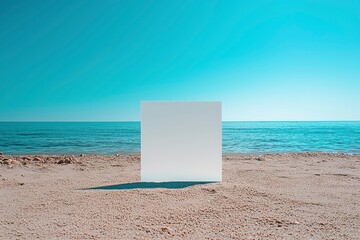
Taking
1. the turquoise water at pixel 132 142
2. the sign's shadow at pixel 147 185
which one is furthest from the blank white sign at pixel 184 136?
the turquoise water at pixel 132 142

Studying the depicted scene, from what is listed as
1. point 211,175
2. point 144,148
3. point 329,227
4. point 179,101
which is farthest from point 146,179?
point 329,227

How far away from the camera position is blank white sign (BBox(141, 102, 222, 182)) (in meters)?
7.24

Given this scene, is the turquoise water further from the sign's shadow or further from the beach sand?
the sign's shadow

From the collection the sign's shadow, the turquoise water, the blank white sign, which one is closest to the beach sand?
the sign's shadow

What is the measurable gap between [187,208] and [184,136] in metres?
2.39

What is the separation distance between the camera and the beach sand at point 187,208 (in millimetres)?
4176

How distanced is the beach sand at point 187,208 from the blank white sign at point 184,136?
63 cm

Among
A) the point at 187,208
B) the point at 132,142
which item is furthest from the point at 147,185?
the point at 132,142

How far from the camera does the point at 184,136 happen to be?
7.30m

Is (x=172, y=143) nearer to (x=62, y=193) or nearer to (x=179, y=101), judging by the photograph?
(x=179, y=101)

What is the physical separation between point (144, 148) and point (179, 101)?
4.76 ft

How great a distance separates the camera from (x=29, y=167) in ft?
32.2

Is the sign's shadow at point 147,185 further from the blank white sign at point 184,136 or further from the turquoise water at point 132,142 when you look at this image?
the turquoise water at point 132,142

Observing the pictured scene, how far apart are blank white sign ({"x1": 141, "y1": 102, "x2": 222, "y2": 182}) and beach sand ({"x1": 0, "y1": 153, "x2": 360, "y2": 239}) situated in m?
0.63
